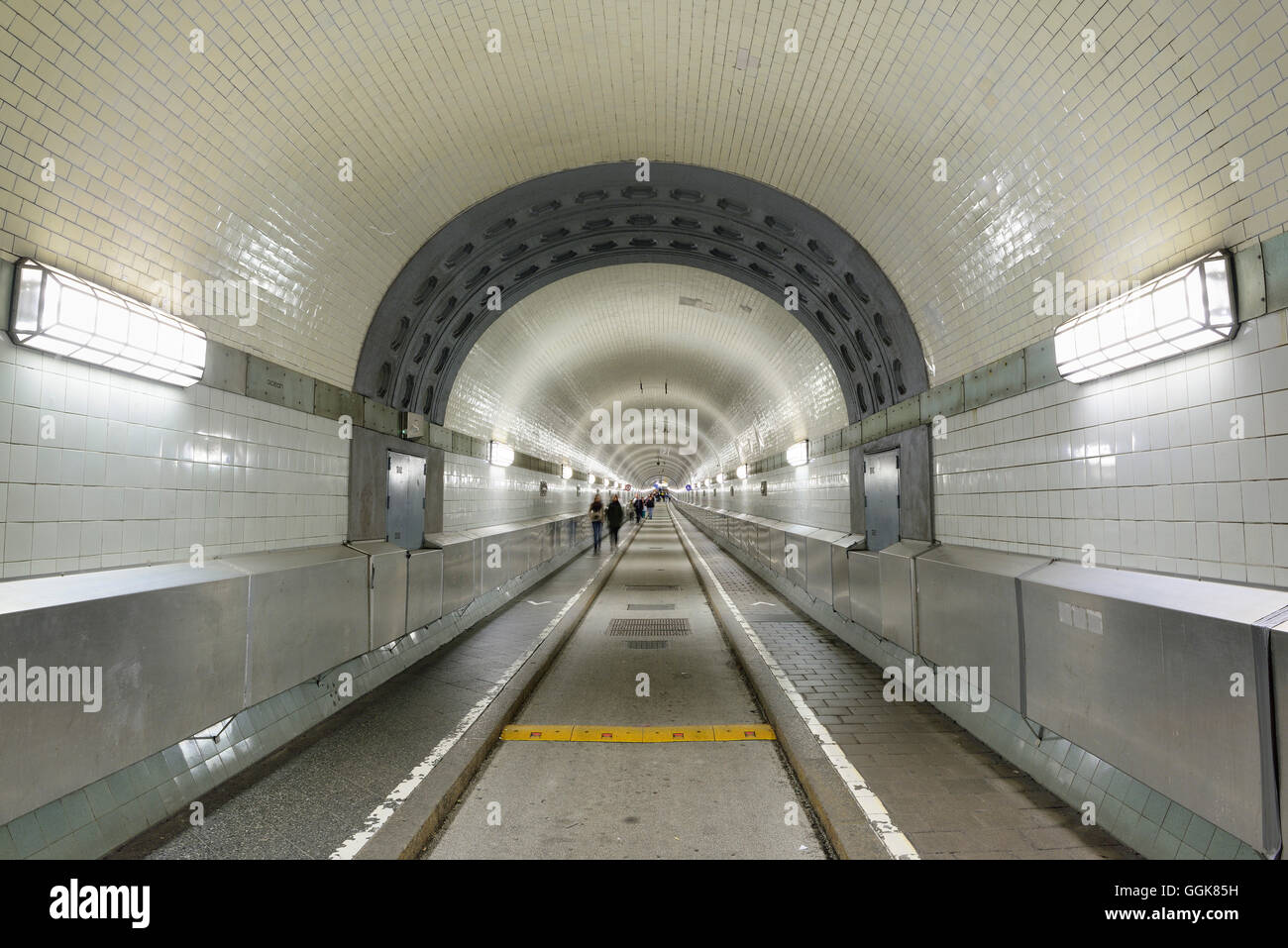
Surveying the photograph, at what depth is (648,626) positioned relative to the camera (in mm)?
9094

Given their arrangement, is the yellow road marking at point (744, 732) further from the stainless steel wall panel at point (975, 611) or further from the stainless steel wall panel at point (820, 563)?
the stainless steel wall panel at point (820, 563)

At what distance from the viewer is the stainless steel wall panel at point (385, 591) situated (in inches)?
230

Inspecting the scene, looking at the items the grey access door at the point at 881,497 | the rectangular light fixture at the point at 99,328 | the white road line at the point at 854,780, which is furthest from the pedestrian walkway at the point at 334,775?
the grey access door at the point at 881,497

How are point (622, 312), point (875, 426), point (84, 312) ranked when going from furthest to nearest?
point (622, 312) < point (875, 426) < point (84, 312)

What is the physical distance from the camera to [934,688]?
5.38 metres

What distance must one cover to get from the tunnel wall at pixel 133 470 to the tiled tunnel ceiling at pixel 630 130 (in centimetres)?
67

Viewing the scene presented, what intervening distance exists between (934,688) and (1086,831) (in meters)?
2.09

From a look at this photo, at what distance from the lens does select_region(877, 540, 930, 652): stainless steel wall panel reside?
563 centimetres

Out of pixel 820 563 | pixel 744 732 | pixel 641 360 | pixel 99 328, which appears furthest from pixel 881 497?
pixel 641 360

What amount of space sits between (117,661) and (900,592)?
6084 mm

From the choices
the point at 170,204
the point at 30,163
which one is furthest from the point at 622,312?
the point at 30,163

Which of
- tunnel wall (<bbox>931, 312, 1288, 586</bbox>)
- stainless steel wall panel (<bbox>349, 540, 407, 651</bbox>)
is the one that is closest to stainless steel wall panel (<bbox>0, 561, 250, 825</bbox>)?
stainless steel wall panel (<bbox>349, 540, 407, 651</bbox>)

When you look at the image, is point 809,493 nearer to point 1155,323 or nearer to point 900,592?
point 900,592

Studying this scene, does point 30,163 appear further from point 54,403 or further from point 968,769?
point 968,769
